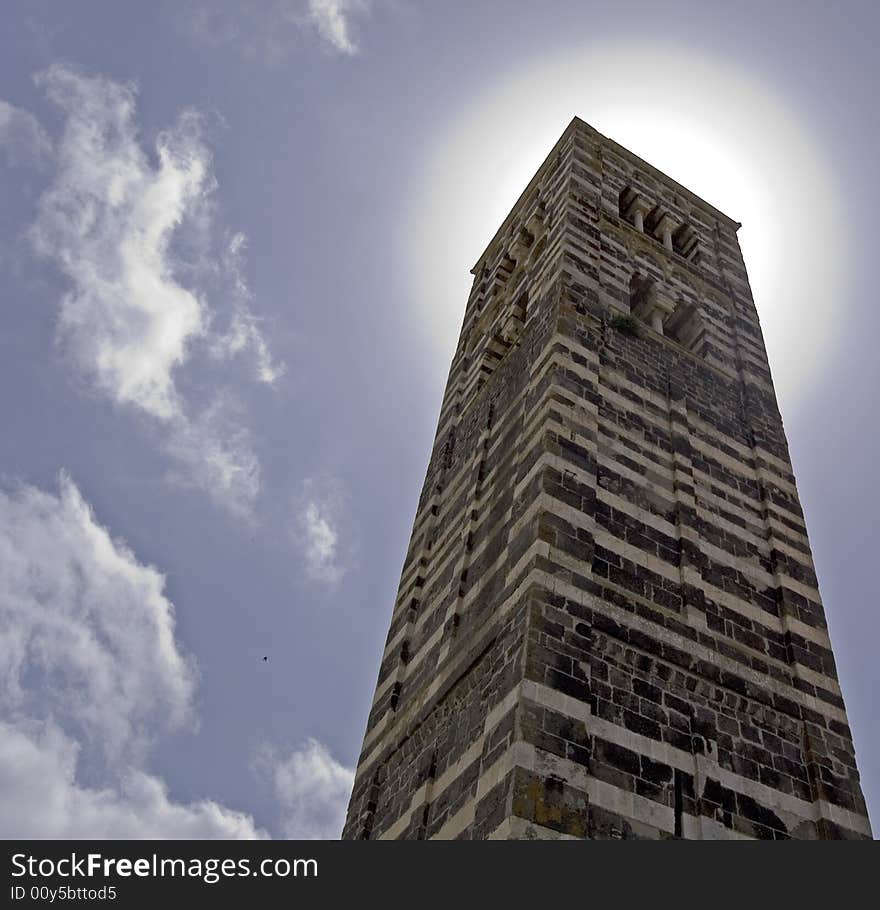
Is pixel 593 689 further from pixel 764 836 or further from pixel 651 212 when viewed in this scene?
pixel 651 212

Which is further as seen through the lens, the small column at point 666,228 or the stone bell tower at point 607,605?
the small column at point 666,228

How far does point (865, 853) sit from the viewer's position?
26.6ft

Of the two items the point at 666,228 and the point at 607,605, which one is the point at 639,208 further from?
the point at 607,605

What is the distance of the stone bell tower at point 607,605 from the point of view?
948 cm

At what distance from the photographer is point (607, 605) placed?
10992 mm

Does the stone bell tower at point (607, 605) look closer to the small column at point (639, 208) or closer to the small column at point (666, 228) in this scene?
the small column at point (666, 228)

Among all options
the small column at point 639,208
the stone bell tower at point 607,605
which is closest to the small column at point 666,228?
the small column at point 639,208

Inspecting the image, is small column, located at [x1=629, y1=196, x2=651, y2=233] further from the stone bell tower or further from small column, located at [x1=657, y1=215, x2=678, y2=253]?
the stone bell tower

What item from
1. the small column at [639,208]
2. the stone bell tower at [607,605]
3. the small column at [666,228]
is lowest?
the stone bell tower at [607,605]

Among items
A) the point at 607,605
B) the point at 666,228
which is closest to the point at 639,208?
the point at 666,228

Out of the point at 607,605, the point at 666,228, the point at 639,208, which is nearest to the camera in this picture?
the point at 607,605

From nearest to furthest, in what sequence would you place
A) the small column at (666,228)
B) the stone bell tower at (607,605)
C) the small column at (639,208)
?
the stone bell tower at (607,605)
the small column at (666,228)
the small column at (639,208)

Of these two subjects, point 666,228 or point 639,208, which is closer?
point 666,228

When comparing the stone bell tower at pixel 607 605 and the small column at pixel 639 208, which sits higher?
the small column at pixel 639 208
